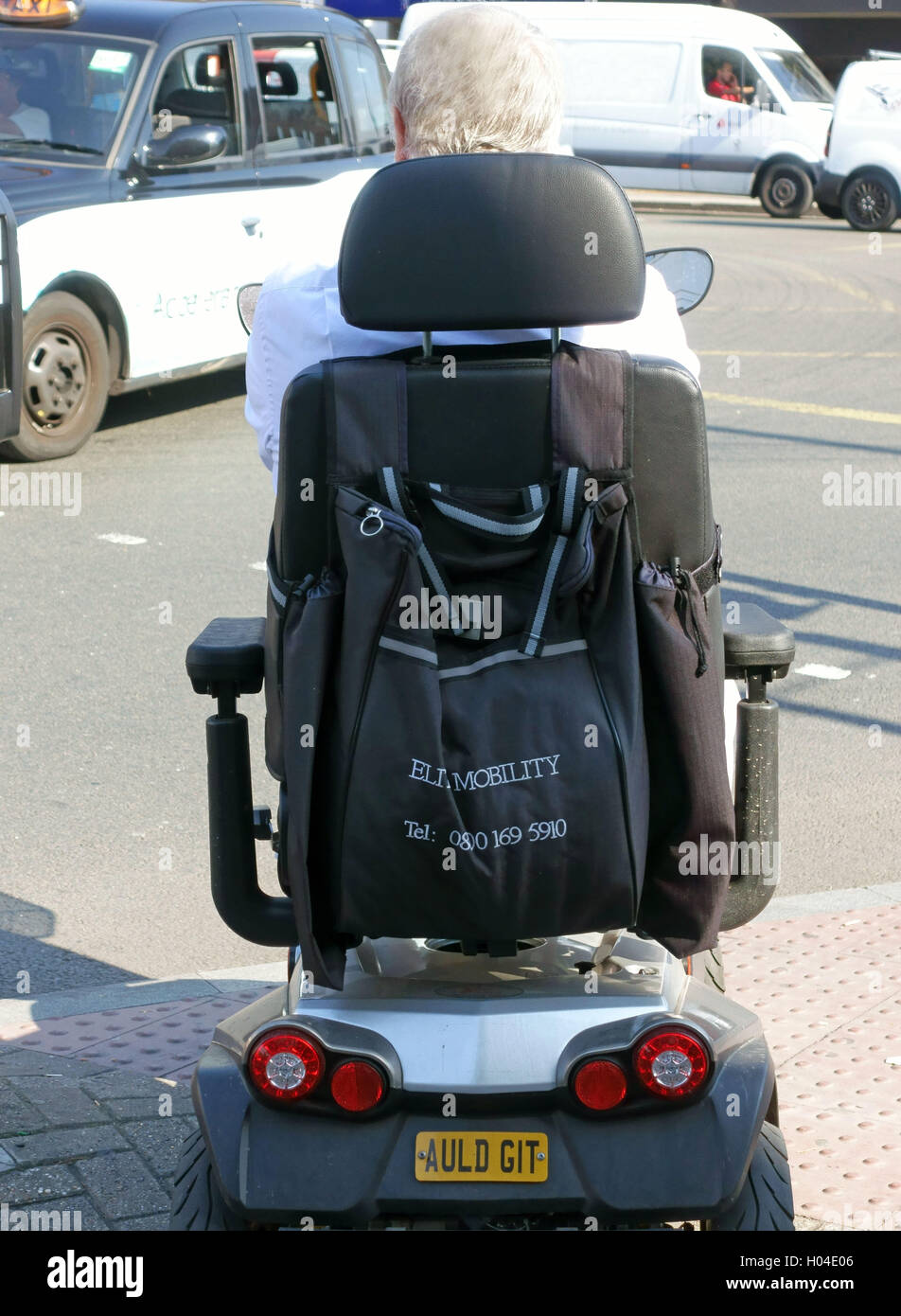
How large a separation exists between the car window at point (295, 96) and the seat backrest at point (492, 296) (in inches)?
321

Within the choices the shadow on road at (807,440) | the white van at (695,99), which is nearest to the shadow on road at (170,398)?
the shadow on road at (807,440)

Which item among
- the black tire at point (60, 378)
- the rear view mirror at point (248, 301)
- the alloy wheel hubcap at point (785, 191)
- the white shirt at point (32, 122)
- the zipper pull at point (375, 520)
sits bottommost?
the alloy wheel hubcap at point (785, 191)

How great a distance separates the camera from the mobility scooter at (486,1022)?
6.30 feet

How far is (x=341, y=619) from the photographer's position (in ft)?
6.45

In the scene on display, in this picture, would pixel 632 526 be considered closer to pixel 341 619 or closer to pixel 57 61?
pixel 341 619

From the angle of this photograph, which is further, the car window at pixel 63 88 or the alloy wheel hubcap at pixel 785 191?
the alloy wheel hubcap at pixel 785 191

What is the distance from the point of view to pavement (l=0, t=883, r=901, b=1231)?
2.79m

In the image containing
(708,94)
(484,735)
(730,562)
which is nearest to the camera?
(484,735)

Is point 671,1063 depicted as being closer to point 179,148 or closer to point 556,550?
point 556,550

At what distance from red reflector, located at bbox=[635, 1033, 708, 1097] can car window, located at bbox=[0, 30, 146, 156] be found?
7.72 metres

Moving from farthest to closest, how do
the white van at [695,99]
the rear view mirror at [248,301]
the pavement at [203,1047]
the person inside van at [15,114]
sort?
the white van at [695,99] < the person inside van at [15,114] < the pavement at [203,1047] < the rear view mirror at [248,301]

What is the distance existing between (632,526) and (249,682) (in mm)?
646
